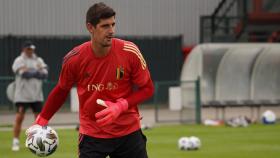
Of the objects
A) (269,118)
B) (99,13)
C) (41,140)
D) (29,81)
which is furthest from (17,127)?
(269,118)

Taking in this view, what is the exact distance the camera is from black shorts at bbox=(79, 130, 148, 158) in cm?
802

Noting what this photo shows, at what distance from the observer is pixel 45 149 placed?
8672mm

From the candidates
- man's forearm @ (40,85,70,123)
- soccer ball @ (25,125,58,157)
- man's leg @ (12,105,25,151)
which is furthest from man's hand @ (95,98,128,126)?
man's leg @ (12,105,25,151)

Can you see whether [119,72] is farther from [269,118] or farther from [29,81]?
[269,118]

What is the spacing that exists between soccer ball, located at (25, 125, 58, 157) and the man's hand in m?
1.12

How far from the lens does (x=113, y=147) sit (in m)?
8.06

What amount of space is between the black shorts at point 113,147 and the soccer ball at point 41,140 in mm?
592

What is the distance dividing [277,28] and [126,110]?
87.6 ft

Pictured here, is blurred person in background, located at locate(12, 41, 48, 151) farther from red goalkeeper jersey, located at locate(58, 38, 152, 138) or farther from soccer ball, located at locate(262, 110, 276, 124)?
soccer ball, located at locate(262, 110, 276, 124)

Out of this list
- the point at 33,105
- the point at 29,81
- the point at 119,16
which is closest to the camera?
the point at 33,105

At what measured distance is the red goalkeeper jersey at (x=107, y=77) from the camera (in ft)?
26.1

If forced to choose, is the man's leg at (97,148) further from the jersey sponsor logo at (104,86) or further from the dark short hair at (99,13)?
the dark short hair at (99,13)

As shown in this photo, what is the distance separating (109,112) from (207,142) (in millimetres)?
11180

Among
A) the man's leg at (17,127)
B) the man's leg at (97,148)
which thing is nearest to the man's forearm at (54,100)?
the man's leg at (97,148)
